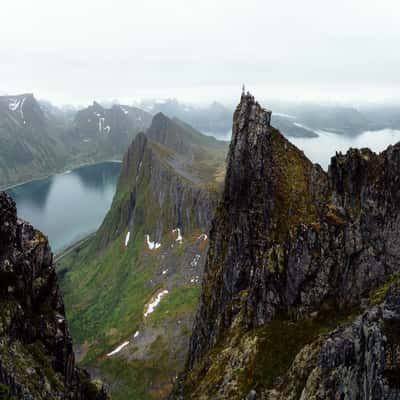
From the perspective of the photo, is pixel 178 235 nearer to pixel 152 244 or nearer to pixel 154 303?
pixel 152 244

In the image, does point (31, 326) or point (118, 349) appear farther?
point (118, 349)

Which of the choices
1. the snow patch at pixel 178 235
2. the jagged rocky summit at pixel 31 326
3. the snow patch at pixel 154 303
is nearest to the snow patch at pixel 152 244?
the snow patch at pixel 178 235

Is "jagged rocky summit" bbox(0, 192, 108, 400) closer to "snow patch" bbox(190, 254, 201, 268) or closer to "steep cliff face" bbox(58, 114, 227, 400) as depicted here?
"steep cliff face" bbox(58, 114, 227, 400)

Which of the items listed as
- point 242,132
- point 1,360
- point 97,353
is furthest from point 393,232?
point 97,353

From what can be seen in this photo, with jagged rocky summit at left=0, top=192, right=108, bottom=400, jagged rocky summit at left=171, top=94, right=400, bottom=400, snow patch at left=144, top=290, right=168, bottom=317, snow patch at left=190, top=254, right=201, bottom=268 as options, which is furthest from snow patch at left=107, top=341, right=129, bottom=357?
jagged rocky summit at left=0, top=192, right=108, bottom=400

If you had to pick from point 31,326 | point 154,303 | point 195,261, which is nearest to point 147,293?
point 154,303

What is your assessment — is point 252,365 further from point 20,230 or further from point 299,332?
point 20,230
